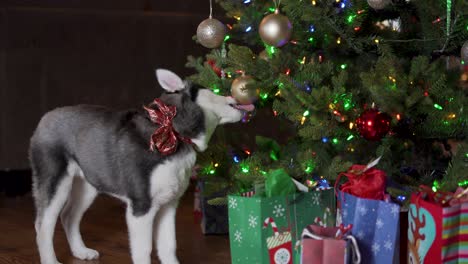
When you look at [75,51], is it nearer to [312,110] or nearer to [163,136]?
[163,136]

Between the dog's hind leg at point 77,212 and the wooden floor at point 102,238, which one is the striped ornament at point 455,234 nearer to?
the wooden floor at point 102,238

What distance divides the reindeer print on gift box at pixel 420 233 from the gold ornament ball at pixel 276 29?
22.6 inches

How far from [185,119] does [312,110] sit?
1.12ft

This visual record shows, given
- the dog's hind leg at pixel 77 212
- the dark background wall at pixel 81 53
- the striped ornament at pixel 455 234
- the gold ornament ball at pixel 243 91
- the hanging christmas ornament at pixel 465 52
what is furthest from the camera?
the dark background wall at pixel 81 53

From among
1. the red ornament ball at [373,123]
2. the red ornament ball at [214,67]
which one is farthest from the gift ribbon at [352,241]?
the red ornament ball at [214,67]

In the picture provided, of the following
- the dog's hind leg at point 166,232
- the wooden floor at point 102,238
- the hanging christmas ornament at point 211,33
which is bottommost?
the wooden floor at point 102,238

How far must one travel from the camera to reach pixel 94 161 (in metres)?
1.92

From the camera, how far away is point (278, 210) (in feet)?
5.16

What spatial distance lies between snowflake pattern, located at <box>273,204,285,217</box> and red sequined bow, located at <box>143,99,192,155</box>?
37 centimetres

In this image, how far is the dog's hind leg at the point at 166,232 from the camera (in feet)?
6.48

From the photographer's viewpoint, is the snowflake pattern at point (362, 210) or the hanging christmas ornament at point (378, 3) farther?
the hanging christmas ornament at point (378, 3)

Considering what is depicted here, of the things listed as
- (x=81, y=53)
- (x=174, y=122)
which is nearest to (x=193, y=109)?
(x=174, y=122)

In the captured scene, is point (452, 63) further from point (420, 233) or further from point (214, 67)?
point (420, 233)

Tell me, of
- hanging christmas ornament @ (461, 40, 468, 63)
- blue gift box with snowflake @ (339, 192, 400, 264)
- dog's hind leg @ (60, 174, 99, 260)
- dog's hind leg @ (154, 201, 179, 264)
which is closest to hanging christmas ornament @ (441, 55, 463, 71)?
hanging christmas ornament @ (461, 40, 468, 63)
